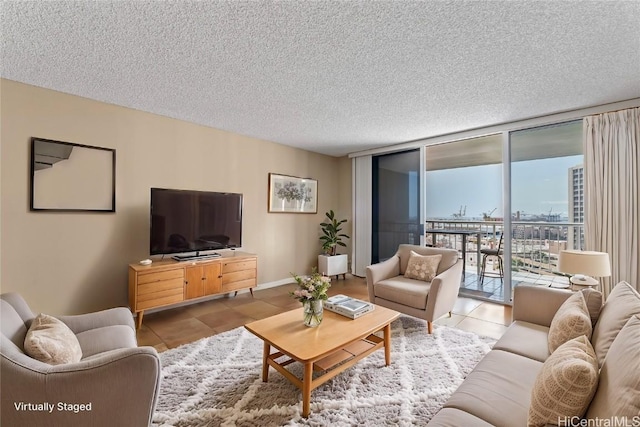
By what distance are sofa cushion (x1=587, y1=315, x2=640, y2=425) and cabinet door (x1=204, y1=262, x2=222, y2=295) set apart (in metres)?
3.39

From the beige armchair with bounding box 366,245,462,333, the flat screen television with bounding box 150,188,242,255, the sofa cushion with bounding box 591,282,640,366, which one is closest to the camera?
the sofa cushion with bounding box 591,282,640,366

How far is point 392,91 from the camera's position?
8.77 feet

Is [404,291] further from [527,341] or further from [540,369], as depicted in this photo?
[540,369]

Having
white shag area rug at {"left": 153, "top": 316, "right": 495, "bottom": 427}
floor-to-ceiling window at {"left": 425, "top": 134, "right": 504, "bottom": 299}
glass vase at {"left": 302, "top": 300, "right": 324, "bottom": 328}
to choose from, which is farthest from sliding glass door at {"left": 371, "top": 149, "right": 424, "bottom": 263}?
glass vase at {"left": 302, "top": 300, "right": 324, "bottom": 328}

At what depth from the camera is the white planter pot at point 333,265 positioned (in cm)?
499

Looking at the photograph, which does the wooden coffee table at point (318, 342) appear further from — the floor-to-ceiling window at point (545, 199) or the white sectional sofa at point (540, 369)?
the floor-to-ceiling window at point (545, 199)

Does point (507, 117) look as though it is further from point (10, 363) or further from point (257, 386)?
point (10, 363)

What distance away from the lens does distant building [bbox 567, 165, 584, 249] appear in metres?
3.32

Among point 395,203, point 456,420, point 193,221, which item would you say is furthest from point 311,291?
point 395,203

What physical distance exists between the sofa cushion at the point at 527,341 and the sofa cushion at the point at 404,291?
0.87 metres

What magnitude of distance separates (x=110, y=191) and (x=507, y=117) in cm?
475

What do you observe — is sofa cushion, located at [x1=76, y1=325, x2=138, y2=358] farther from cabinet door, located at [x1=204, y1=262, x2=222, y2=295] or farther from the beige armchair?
the beige armchair

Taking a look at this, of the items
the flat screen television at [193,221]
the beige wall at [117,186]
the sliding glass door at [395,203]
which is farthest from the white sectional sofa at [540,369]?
the beige wall at [117,186]

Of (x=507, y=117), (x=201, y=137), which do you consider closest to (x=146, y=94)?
(x=201, y=137)
